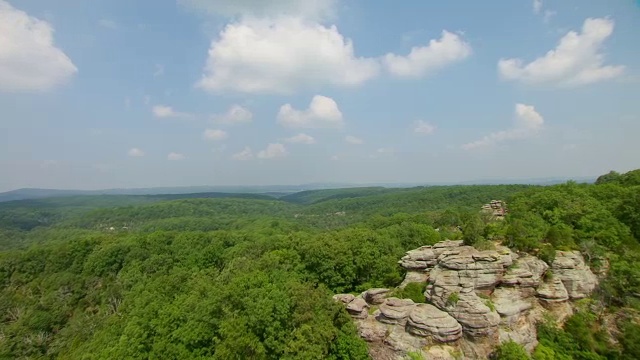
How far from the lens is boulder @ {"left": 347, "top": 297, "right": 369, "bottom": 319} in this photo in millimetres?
27569

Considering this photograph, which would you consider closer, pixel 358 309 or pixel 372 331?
pixel 372 331

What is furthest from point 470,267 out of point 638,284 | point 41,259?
point 41,259

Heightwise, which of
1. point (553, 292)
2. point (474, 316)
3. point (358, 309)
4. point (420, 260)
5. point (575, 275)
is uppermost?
point (420, 260)

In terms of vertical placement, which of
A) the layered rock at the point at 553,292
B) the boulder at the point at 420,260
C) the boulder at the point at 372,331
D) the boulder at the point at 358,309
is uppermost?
the boulder at the point at 420,260

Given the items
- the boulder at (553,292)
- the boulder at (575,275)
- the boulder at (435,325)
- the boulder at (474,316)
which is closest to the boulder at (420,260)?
the boulder at (474,316)

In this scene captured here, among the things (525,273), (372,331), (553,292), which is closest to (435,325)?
(372,331)

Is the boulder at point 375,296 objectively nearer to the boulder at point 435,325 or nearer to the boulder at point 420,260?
the boulder at point 420,260

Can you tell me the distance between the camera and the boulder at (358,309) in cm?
2757

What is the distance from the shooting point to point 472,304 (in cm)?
2509

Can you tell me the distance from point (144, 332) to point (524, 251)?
38557mm

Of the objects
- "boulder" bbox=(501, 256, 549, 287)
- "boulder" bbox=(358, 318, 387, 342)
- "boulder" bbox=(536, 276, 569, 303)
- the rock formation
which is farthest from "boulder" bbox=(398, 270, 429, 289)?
"boulder" bbox=(536, 276, 569, 303)

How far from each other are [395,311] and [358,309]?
10.7 ft

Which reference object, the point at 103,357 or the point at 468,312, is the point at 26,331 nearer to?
the point at 103,357

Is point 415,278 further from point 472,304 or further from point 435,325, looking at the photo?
point 435,325
